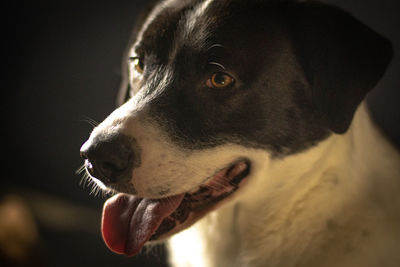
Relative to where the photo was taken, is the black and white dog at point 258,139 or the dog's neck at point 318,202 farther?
the dog's neck at point 318,202

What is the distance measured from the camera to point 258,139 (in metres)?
1.24

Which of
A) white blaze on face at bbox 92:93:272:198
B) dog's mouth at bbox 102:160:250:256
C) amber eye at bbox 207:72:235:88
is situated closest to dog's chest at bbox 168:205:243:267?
dog's mouth at bbox 102:160:250:256

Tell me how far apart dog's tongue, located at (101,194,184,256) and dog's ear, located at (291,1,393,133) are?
1.58 ft

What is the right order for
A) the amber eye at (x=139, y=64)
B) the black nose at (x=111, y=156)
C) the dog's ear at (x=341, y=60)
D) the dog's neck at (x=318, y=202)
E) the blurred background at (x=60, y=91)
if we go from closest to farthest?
the black nose at (x=111, y=156)
the dog's ear at (x=341, y=60)
the dog's neck at (x=318, y=202)
the amber eye at (x=139, y=64)
the blurred background at (x=60, y=91)

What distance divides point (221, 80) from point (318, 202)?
0.46m

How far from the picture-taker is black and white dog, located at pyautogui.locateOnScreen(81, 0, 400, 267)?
1.16 m

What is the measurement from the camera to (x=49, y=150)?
2131mm

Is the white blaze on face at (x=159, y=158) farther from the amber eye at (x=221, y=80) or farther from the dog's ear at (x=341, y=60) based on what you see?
the dog's ear at (x=341, y=60)

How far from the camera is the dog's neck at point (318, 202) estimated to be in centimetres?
129

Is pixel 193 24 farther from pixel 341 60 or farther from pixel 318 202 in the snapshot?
pixel 318 202

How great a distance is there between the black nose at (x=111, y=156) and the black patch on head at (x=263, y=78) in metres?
0.12

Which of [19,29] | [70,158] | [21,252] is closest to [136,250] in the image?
[21,252]

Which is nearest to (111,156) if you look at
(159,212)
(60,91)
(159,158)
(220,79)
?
(159,158)

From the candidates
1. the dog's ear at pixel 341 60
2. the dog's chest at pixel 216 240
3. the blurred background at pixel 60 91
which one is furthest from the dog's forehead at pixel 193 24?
the blurred background at pixel 60 91
